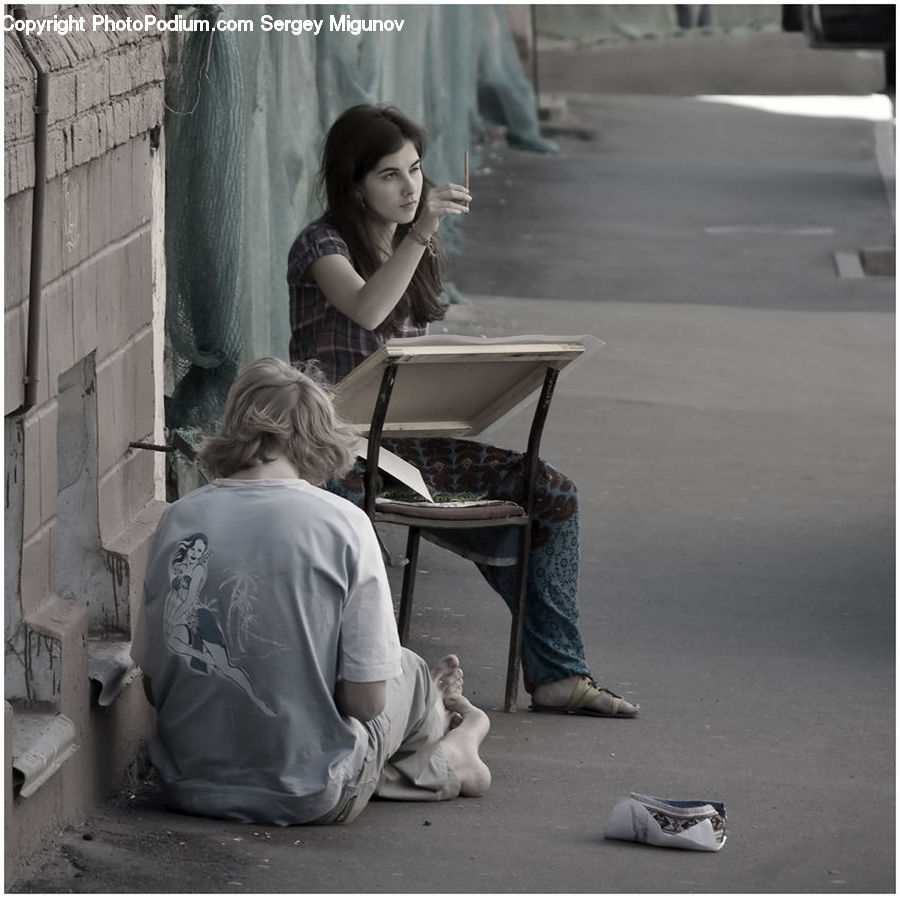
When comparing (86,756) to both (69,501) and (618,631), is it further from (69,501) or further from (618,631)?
Answer: (618,631)

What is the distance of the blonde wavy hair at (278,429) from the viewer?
162 inches

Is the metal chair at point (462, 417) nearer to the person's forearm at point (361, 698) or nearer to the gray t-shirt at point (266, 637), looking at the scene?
the gray t-shirt at point (266, 637)

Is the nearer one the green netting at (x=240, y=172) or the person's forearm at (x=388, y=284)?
the person's forearm at (x=388, y=284)

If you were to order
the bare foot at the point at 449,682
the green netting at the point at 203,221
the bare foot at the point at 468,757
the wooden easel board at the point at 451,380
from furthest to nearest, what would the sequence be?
the green netting at the point at 203,221, the wooden easel board at the point at 451,380, the bare foot at the point at 449,682, the bare foot at the point at 468,757

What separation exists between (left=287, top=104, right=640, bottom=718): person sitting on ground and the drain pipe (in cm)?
138

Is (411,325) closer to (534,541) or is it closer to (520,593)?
(534,541)

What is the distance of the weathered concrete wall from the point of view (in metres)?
3.86

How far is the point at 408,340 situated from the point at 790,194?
1340 cm

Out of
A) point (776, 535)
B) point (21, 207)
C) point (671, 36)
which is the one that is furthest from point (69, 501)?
point (671, 36)

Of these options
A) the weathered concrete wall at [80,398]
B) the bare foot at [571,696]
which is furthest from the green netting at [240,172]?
the bare foot at [571,696]

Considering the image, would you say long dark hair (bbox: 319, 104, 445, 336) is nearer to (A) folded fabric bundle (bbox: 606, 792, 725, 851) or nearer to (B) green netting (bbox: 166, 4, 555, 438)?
(B) green netting (bbox: 166, 4, 555, 438)

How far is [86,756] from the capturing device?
4215mm

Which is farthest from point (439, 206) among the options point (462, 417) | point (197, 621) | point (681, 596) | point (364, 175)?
point (681, 596)

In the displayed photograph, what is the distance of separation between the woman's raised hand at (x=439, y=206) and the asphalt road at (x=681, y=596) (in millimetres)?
1387
